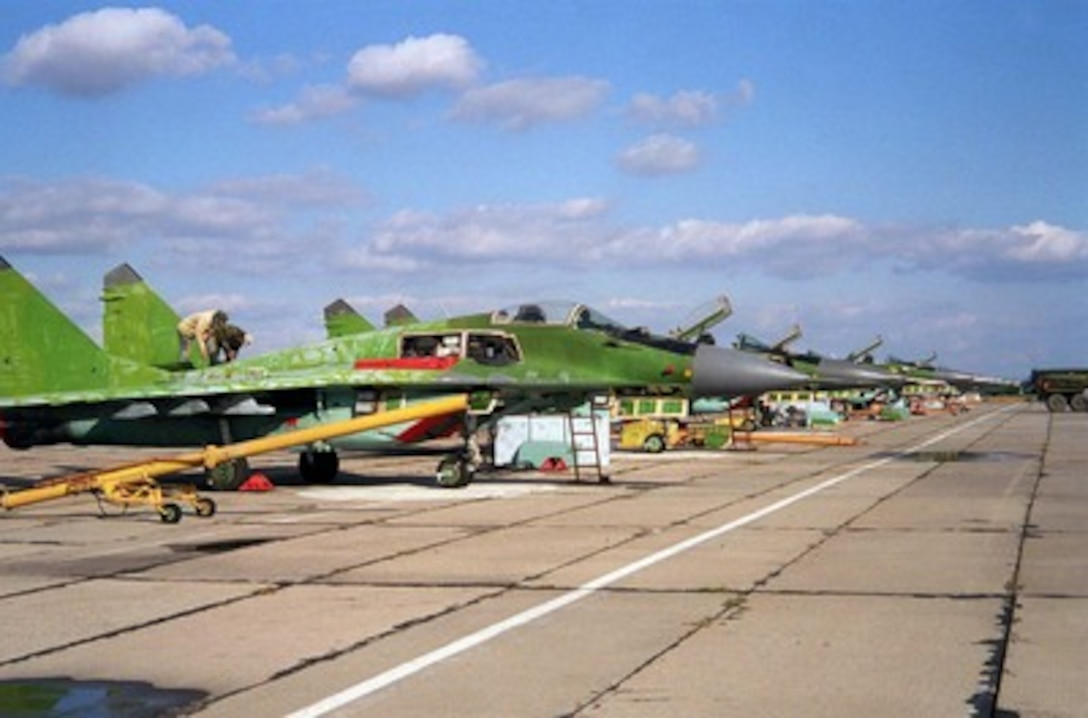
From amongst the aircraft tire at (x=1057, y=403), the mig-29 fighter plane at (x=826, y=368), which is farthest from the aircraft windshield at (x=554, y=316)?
the aircraft tire at (x=1057, y=403)

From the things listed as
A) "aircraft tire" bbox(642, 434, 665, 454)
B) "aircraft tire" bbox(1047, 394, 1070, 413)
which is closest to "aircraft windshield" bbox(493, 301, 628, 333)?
"aircraft tire" bbox(642, 434, 665, 454)

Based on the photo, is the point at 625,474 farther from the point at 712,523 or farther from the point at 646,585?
the point at 646,585

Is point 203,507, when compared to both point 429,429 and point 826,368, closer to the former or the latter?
point 429,429

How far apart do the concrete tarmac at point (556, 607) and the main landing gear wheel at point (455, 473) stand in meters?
1.98

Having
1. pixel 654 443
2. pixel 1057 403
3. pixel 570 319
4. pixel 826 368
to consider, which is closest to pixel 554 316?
pixel 570 319

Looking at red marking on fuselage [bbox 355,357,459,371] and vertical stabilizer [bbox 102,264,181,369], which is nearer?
red marking on fuselage [bbox 355,357,459,371]

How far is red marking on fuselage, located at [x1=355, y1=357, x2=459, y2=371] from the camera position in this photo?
19.0 m

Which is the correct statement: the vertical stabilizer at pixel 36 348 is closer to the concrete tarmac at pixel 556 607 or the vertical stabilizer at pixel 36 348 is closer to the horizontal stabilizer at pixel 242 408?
the horizontal stabilizer at pixel 242 408

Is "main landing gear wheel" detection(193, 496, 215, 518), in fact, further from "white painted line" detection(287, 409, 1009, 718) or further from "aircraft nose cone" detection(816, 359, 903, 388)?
"aircraft nose cone" detection(816, 359, 903, 388)

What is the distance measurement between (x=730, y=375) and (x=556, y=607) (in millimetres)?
13977

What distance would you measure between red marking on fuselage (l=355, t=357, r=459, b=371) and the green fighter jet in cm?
2

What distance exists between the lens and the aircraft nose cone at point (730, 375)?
21578 millimetres

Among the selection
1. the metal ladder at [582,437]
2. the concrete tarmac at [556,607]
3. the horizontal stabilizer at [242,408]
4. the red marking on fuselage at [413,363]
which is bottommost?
the concrete tarmac at [556,607]

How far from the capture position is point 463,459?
18.5 m
